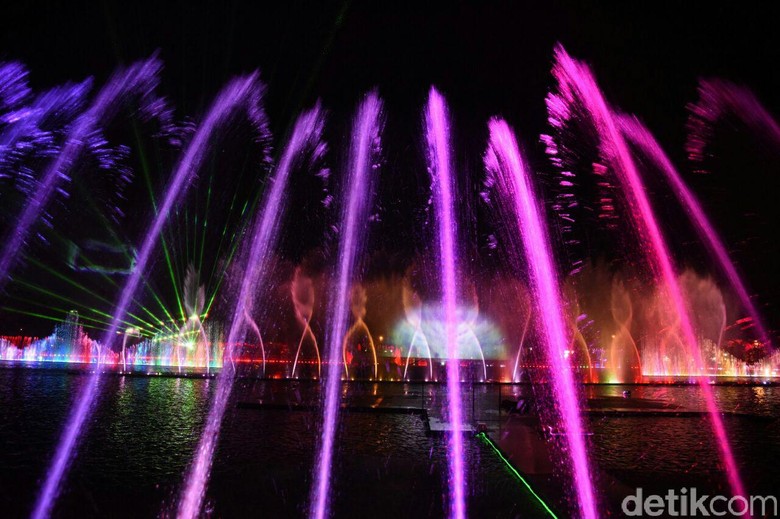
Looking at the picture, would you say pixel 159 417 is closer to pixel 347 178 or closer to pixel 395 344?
pixel 347 178

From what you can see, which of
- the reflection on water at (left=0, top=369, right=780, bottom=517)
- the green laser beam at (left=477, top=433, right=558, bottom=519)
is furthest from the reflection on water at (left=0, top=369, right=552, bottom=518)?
the green laser beam at (left=477, top=433, right=558, bottom=519)

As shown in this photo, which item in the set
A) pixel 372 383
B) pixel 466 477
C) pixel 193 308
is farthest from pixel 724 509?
pixel 193 308

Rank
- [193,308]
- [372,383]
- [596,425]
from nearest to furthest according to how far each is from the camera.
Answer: [596,425] < [372,383] < [193,308]

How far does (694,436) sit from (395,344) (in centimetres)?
3432

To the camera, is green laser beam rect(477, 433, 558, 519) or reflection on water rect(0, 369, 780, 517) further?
reflection on water rect(0, 369, 780, 517)

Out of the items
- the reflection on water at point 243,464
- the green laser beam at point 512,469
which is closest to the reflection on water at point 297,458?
the reflection on water at point 243,464

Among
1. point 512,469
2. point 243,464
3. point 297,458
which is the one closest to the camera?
point 512,469

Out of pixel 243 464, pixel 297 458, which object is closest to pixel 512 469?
pixel 297 458

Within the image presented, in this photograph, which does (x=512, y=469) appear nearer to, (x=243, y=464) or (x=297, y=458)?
(x=297, y=458)

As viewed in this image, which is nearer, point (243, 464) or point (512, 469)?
point (512, 469)

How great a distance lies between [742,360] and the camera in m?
52.2

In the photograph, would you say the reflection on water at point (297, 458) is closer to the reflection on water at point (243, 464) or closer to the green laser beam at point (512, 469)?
the reflection on water at point (243, 464)

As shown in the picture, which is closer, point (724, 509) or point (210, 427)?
point (724, 509)

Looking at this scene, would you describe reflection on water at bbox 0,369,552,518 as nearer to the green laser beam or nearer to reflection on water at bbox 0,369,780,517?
reflection on water at bbox 0,369,780,517
